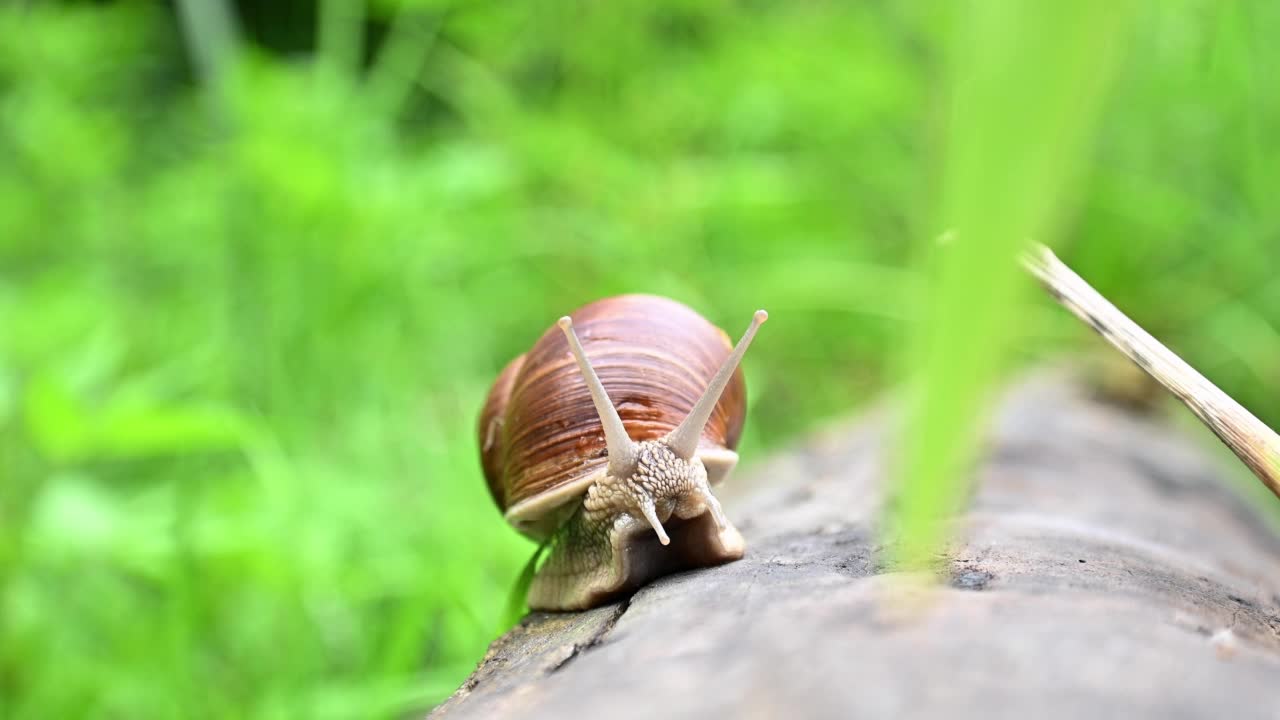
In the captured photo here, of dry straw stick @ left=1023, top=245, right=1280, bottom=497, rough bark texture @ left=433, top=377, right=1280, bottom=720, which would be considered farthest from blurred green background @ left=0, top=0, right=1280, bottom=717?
dry straw stick @ left=1023, top=245, right=1280, bottom=497

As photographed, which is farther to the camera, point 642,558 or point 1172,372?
point 642,558

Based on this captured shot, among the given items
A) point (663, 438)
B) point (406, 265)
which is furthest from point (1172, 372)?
point (406, 265)

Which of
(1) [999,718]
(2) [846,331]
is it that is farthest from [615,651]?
(2) [846,331]

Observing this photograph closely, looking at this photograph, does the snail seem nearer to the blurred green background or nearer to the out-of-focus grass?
the blurred green background

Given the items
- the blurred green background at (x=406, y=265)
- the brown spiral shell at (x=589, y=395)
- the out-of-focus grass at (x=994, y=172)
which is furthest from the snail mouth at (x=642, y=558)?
the out-of-focus grass at (x=994, y=172)

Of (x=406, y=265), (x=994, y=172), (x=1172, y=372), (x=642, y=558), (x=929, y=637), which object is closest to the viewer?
(x=994, y=172)

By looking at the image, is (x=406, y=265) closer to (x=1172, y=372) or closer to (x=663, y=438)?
(x=663, y=438)

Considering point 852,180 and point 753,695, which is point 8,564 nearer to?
point 753,695
